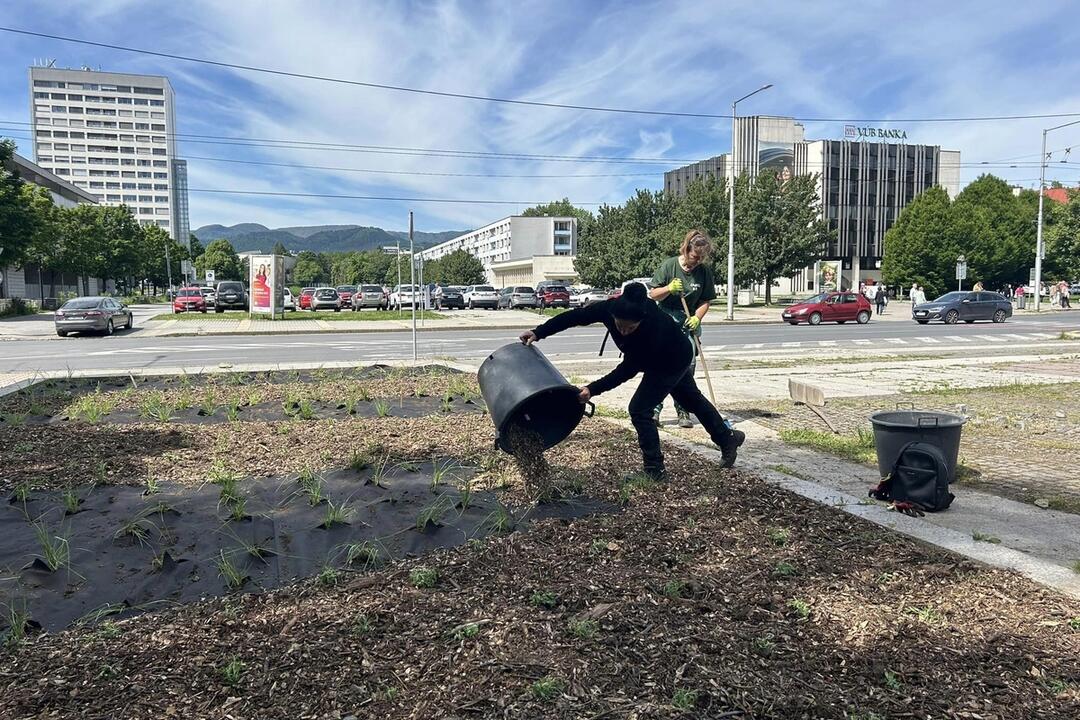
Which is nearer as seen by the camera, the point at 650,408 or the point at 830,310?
the point at 650,408

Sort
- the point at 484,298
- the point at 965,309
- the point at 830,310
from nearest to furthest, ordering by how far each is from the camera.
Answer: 1. the point at 965,309
2. the point at 830,310
3. the point at 484,298

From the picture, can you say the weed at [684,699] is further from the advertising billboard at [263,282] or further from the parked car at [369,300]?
the parked car at [369,300]

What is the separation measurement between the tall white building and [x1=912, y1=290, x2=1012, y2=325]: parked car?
159 meters

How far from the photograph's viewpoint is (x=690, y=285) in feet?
21.5

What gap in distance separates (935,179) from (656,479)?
101528 millimetres

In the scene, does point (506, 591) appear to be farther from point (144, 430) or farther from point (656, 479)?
point (144, 430)

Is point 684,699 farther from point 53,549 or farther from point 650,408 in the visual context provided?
point 53,549

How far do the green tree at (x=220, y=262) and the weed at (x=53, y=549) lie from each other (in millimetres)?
128490

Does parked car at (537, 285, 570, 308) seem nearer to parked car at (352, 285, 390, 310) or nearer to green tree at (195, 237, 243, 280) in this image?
parked car at (352, 285, 390, 310)

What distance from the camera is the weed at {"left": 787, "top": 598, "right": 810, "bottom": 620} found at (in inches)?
123

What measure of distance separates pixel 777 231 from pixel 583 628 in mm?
48830

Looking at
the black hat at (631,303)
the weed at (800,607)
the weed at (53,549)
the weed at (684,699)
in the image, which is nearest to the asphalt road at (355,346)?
the weed at (53,549)

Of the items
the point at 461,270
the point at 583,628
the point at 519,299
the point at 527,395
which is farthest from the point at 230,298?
the point at 461,270

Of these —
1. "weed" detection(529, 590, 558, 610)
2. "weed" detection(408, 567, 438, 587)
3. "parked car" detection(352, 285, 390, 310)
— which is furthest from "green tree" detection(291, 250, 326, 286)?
"weed" detection(529, 590, 558, 610)
